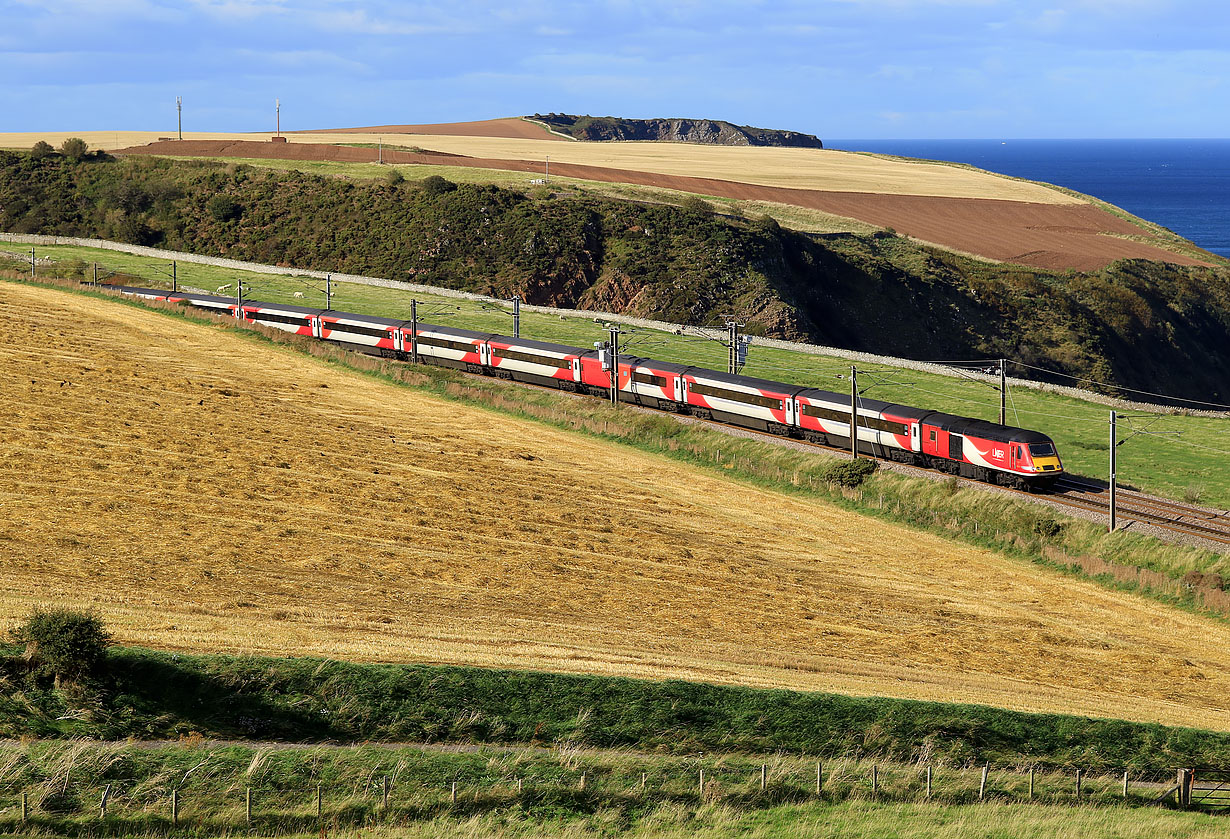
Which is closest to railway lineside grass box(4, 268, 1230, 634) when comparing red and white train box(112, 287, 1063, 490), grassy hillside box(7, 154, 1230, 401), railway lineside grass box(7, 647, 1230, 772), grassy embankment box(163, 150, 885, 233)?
red and white train box(112, 287, 1063, 490)

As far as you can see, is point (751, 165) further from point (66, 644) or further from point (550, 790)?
point (550, 790)

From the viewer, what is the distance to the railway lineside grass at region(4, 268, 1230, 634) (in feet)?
124

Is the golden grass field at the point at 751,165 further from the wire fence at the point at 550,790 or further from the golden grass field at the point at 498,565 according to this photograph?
the wire fence at the point at 550,790

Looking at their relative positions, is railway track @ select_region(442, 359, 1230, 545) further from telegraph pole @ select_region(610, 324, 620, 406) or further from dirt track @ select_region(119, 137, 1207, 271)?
dirt track @ select_region(119, 137, 1207, 271)

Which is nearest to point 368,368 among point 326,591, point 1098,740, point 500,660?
point 326,591

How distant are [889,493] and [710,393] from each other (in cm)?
1317

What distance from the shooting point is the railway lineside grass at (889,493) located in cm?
3778

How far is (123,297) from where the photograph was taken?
71.4 m

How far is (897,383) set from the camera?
69562 mm

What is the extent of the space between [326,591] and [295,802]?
12048 mm

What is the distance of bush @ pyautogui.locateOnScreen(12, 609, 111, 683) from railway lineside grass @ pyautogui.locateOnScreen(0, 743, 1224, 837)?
2.45m

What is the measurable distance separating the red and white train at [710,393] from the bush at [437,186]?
148 feet

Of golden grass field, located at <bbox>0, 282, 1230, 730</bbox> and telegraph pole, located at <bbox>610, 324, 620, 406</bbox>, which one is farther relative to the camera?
telegraph pole, located at <bbox>610, 324, 620, 406</bbox>

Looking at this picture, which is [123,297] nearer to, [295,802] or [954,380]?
[954,380]
